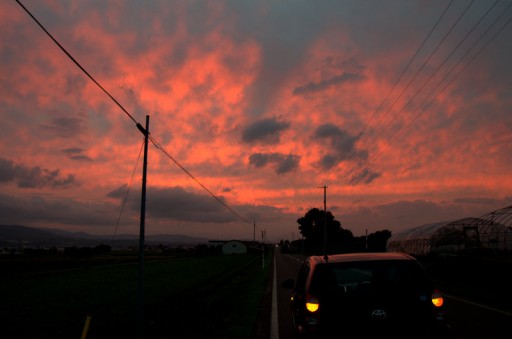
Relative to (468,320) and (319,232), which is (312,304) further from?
(319,232)

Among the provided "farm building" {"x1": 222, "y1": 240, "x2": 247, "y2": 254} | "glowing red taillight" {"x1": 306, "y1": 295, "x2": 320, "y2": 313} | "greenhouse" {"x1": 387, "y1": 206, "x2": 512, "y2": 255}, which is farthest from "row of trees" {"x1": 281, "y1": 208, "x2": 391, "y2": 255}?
"glowing red taillight" {"x1": 306, "y1": 295, "x2": 320, "y2": 313}

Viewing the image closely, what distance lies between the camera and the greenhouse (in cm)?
4153

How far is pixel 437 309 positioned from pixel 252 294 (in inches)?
593

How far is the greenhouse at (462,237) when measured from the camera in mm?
41531

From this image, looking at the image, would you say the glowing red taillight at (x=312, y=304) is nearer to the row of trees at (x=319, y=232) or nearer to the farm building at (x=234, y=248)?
the row of trees at (x=319, y=232)

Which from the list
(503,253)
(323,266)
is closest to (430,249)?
(503,253)

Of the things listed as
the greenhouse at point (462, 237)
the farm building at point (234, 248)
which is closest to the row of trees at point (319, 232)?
the farm building at point (234, 248)

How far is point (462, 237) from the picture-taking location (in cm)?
4516

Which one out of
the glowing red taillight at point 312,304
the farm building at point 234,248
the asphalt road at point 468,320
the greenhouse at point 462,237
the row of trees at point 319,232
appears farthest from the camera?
the farm building at point 234,248

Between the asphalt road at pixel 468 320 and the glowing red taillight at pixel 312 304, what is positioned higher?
the glowing red taillight at pixel 312 304

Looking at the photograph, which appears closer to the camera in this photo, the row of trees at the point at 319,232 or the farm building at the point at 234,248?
the row of trees at the point at 319,232

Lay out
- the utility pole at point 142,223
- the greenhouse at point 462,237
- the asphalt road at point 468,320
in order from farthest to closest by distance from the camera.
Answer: the greenhouse at point 462,237
the utility pole at point 142,223
the asphalt road at point 468,320

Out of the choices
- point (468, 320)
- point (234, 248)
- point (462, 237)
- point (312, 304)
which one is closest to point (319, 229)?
point (234, 248)

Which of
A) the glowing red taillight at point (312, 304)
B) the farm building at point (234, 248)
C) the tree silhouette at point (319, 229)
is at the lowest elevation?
the farm building at point (234, 248)
